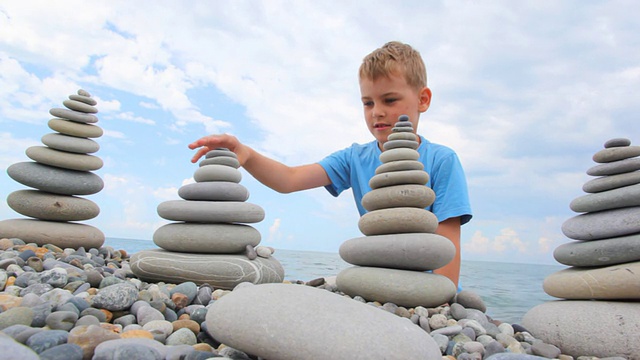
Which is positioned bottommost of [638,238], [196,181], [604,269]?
[604,269]

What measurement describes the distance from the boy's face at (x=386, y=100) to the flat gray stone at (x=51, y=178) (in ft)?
12.2

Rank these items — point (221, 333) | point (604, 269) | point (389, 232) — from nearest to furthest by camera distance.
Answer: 1. point (221, 333)
2. point (604, 269)
3. point (389, 232)

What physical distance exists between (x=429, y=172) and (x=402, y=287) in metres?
1.98

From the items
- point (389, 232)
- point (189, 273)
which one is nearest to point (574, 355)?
point (389, 232)

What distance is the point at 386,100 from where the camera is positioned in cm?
500

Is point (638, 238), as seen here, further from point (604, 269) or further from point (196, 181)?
point (196, 181)

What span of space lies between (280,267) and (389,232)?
49.6 inches

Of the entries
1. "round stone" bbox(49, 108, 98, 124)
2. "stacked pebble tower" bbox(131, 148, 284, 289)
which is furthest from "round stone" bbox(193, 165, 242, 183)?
"round stone" bbox(49, 108, 98, 124)

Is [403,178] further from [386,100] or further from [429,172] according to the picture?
[386,100]

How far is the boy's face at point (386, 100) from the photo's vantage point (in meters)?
4.96

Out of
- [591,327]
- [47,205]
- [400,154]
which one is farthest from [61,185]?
[591,327]

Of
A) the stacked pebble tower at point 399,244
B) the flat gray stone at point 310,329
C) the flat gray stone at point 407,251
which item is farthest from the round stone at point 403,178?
the flat gray stone at point 310,329

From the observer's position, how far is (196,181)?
448cm

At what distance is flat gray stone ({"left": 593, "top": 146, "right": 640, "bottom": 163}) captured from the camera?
3.56 m
